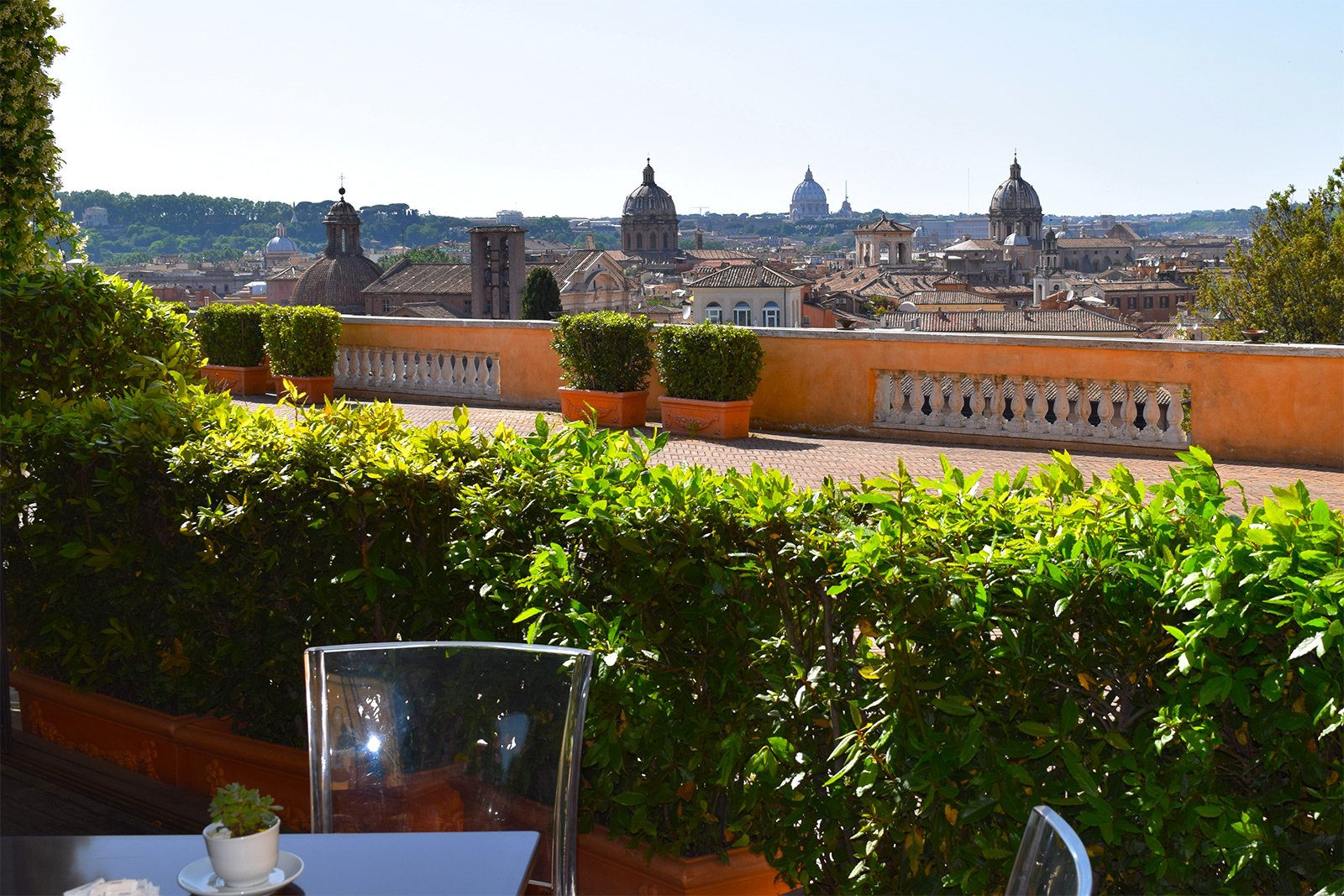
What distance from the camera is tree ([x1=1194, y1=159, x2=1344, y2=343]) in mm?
35531

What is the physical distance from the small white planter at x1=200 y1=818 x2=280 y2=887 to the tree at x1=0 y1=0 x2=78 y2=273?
4225 mm

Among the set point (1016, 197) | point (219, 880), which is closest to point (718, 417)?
point (219, 880)

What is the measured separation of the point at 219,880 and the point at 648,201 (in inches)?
5799

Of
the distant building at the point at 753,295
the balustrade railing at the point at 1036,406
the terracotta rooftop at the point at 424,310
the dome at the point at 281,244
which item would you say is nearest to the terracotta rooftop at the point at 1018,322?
the distant building at the point at 753,295

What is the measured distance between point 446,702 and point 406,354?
395 inches

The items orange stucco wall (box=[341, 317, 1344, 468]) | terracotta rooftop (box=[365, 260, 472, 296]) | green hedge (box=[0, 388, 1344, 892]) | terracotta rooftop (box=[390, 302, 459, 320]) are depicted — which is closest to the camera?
green hedge (box=[0, 388, 1344, 892])

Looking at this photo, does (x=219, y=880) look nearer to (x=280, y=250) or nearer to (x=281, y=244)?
(x=280, y=250)

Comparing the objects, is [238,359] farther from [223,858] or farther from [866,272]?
[866,272]

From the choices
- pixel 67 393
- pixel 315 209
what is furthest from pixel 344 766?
pixel 315 209

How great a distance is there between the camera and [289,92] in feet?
50.5

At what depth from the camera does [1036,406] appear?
9.00 meters

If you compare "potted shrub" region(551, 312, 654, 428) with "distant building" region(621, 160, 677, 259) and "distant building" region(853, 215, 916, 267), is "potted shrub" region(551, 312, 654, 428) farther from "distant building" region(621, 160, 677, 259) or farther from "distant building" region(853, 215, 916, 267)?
"distant building" region(621, 160, 677, 259)

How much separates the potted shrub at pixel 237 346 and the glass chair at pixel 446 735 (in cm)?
1032

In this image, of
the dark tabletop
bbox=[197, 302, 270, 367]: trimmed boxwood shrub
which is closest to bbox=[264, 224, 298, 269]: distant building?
bbox=[197, 302, 270, 367]: trimmed boxwood shrub
